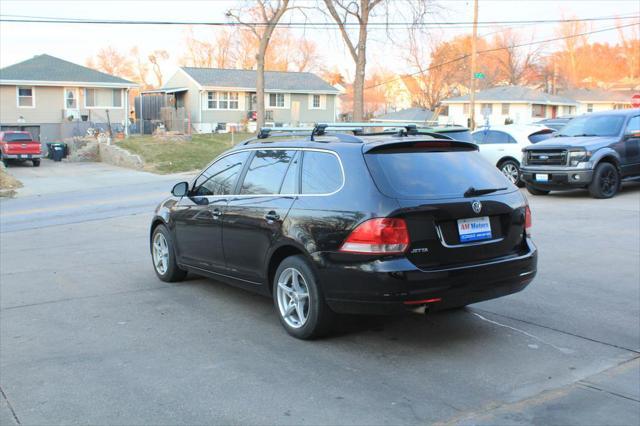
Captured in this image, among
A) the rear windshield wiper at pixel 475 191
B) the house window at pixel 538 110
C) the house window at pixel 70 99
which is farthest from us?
the house window at pixel 538 110

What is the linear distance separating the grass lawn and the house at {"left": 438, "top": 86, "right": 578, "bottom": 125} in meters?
26.7

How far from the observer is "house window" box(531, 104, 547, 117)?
5984cm

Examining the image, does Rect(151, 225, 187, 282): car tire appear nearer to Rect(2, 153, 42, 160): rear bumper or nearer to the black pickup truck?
the black pickup truck

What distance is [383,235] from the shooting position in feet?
16.4

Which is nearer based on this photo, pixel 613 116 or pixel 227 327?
pixel 227 327

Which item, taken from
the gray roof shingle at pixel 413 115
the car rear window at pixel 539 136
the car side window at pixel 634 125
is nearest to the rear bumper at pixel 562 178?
the car side window at pixel 634 125

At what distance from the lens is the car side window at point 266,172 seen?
6129 mm

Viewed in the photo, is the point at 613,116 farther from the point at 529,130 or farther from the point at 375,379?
the point at 375,379

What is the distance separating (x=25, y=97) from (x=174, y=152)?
52.4 feet

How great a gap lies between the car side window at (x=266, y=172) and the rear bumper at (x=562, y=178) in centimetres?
1002

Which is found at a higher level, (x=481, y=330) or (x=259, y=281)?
(x=259, y=281)

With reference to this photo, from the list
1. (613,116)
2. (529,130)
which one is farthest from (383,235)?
(529,130)

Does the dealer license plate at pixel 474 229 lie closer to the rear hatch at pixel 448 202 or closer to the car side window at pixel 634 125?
the rear hatch at pixel 448 202

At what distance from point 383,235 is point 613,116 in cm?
1273
